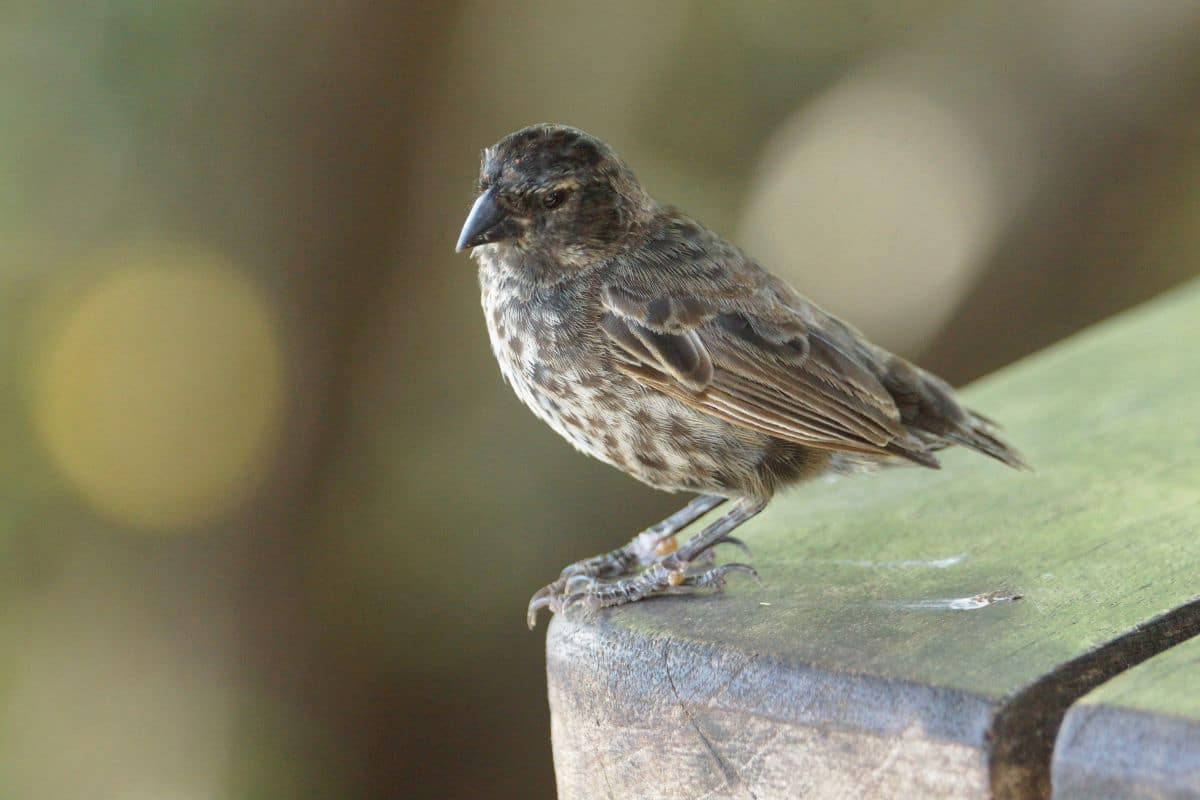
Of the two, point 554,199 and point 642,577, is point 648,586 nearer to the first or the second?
point 642,577

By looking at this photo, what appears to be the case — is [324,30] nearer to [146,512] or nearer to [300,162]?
[300,162]

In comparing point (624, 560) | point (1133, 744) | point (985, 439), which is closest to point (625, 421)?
point (624, 560)

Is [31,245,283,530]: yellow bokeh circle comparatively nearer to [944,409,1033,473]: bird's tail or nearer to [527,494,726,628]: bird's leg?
[527,494,726,628]: bird's leg

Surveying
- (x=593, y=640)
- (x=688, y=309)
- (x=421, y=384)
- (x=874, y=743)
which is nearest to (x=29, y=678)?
(x=421, y=384)

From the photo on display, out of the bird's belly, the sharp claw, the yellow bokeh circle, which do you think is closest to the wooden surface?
the bird's belly

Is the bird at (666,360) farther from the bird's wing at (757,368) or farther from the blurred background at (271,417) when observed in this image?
the blurred background at (271,417)

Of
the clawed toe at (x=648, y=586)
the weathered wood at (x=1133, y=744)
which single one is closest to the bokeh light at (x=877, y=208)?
the clawed toe at (x=648, y=586)
